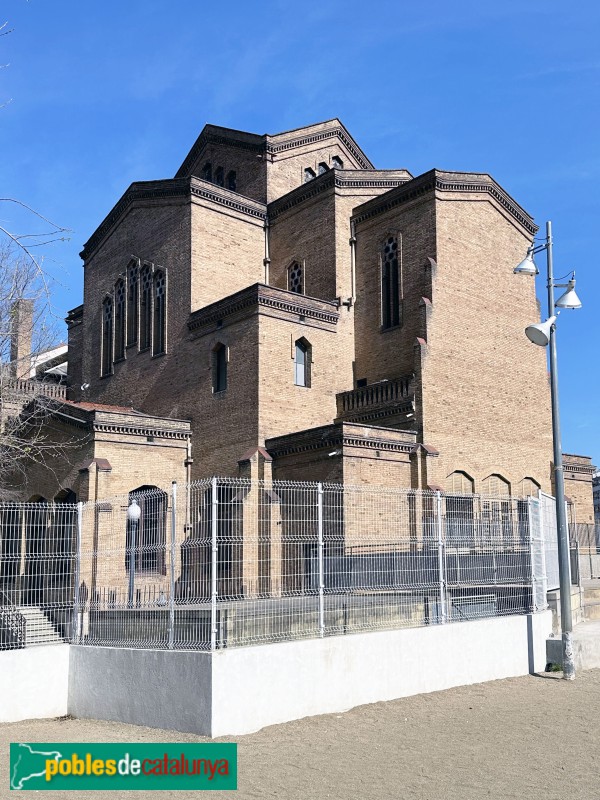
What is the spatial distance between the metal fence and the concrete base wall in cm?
31

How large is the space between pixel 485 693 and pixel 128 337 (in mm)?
23252

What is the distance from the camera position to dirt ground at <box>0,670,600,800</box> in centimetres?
872

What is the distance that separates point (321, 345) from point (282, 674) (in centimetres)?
1832

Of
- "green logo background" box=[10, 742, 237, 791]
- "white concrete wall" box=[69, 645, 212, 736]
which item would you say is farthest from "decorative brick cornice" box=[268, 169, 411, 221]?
"green logo background" box=[10, 742, 237, 791]

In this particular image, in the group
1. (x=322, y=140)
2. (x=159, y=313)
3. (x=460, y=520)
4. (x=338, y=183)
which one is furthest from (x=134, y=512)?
(x=322, y=140)

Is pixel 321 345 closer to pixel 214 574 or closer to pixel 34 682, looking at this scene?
pixel 34 682

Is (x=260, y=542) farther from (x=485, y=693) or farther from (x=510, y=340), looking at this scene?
(x=510, y=340)

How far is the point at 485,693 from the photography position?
1387 centimetres

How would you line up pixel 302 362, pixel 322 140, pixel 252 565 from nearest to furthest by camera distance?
pixel 252 565
pixel 302 362
pixel 322 140

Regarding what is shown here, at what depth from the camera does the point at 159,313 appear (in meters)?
32.2

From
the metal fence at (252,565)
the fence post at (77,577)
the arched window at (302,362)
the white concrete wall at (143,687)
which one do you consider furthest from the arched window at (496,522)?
the arched window at (302,362)

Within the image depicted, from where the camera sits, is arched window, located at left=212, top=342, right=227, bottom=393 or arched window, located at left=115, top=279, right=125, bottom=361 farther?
arched window, located at left=115, top=279, right=125, bottom=361

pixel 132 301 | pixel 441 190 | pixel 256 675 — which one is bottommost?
pixel 256 675

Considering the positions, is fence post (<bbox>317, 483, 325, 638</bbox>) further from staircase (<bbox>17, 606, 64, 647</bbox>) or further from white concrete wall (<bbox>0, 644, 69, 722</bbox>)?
staircase (<bbox>17, 606, 64, 647</bbox>)
